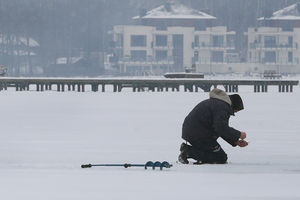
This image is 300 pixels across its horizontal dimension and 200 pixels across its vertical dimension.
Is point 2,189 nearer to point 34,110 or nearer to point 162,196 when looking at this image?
point 162,196

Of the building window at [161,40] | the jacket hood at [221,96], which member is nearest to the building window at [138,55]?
the building window at [161,40]

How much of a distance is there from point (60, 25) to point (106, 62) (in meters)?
9.77

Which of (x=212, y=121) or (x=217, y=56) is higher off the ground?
(x=212, y=121)

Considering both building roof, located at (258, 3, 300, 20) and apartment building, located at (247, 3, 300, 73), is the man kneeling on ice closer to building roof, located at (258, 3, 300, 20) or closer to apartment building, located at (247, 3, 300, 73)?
apartment building, located at (247, 3, 300, 73)

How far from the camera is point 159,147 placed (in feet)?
52.4

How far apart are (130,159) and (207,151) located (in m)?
2.09

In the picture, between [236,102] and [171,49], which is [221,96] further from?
[171,49]

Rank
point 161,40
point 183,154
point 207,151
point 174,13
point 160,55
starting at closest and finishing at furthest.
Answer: point 207,151
point 183,154
point 160,55
point 161,40
point 174,13

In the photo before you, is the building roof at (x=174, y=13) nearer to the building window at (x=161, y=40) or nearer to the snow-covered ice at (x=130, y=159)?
the building window at (x=161, y=40)

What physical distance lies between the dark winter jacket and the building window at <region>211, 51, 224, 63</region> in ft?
451

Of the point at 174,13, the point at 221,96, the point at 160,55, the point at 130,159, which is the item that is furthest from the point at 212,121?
the point at 174,13

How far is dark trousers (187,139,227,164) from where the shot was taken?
1189 cm

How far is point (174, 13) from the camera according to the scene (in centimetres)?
15488

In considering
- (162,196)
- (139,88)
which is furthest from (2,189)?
(139,88)
